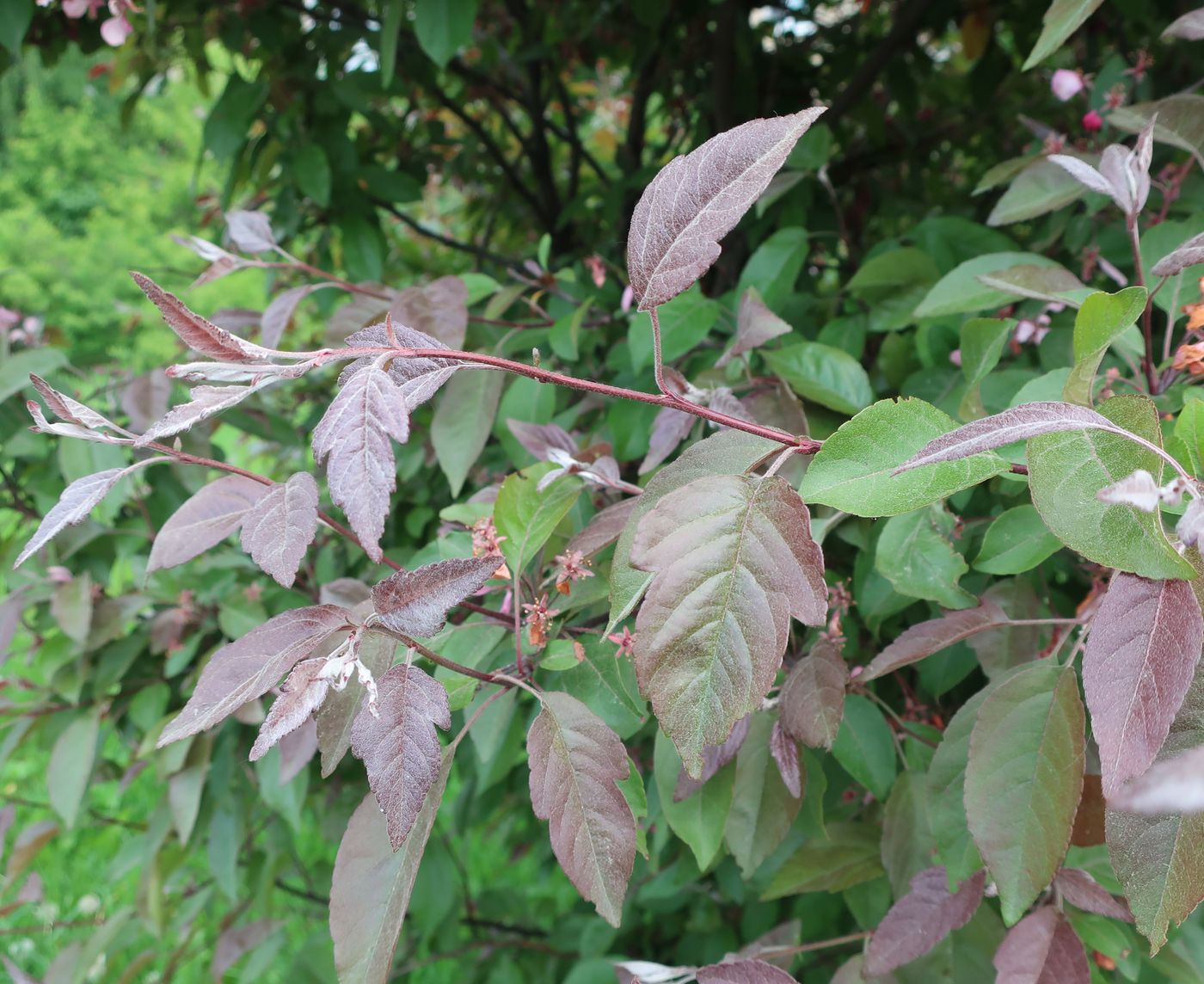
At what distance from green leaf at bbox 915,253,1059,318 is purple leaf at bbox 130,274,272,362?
0.59 metres

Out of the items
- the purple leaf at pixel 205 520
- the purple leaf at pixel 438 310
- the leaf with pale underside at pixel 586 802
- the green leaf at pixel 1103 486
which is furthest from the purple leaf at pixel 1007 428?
the purple leaf at pixel 438 310

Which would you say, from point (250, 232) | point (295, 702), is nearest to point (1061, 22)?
point (295, 702)

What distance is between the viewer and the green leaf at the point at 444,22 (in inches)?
43.4

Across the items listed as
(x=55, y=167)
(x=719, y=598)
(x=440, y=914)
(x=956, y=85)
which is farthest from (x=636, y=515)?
(x=55, y=167)

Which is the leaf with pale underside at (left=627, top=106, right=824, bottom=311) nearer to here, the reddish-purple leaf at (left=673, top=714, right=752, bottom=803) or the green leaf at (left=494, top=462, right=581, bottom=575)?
the green leaf at (left=494, top=462, right=581, bottom=575)

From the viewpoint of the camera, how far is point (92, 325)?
10.1 metres

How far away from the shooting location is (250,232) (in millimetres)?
995

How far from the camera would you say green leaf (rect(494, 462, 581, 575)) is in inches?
25.1

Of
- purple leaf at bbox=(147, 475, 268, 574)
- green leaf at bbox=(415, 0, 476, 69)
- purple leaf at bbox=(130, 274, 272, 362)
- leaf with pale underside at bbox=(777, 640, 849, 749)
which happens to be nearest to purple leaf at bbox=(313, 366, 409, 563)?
purple leaf at bbox=(130, 274, 272, 362)

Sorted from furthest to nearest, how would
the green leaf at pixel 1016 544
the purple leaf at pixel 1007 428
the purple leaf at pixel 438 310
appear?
the purple leaf at pixel 438 310
the green leaf at pixel 1016 544
the purple leaf at pixel 1007 428

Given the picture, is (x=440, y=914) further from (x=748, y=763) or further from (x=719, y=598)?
(x=719, y=598)

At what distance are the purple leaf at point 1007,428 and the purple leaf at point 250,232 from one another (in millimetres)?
810

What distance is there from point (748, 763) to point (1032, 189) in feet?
2.02

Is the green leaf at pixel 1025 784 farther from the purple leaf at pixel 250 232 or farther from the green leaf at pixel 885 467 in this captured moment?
the purple leaf at pixel 250 232
